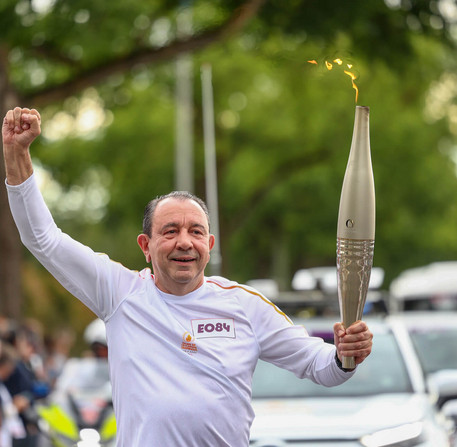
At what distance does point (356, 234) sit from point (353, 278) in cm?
14

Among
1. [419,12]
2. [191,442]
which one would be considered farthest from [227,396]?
[419,12]

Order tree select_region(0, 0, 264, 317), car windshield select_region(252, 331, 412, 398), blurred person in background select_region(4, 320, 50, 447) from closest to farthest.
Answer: car windshield select_region(252, 331, 412, 398) < blurred person in background select_region(4, 320, 50, 447) < tree select_region(0, 0, 264, 317)

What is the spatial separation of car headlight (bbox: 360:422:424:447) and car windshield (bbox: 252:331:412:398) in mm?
720

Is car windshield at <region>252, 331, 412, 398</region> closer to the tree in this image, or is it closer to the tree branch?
the tree

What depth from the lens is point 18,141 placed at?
12.5ft

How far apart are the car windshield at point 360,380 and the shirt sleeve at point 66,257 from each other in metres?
3.74

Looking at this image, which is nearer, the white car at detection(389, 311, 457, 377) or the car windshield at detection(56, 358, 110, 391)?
the car windshield at detection(56, 358, 110, 391)

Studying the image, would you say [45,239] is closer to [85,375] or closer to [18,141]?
[18,141]

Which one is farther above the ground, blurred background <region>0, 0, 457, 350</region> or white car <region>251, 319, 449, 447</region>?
blurred background <region>0, 0, 457, 350</region>

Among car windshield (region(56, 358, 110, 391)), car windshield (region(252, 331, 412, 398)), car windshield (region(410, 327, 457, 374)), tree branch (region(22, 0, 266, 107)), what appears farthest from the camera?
tree branch (region(22, 0, 266, 107))

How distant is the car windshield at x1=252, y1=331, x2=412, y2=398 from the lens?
775 cm

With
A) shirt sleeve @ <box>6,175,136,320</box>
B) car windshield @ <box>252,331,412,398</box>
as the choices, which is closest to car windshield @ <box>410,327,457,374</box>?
car windshield @ <box>252,331,412,398</box>

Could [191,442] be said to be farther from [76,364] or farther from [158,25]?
[158,25]

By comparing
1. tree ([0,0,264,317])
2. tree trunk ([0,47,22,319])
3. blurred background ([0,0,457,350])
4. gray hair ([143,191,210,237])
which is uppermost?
blurred background ([0,0,457,350])
